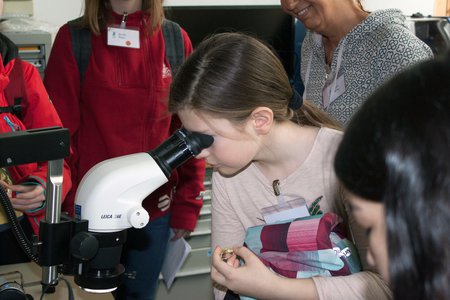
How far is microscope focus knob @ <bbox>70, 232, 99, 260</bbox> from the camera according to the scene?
35.5 inches

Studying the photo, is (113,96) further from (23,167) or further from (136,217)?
(136,217)

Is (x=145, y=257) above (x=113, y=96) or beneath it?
beneath

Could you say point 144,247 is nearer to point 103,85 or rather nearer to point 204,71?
point 103,85

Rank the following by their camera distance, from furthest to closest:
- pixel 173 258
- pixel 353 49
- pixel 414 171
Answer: pixel 173 258 → pixel 353 49 → pixel 414 171

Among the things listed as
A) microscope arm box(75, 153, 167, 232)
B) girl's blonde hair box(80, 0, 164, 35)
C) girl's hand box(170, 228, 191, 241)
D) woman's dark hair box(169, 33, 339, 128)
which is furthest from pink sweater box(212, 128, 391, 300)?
girl's blonde hair box(80, 0, 164, 35)

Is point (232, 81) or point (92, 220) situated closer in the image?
point (92, 220)

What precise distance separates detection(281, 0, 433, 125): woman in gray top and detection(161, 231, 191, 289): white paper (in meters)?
0.65

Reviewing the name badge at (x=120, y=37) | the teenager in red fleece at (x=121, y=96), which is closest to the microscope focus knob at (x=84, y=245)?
the teenager in red fleece at (x=121, y=96)

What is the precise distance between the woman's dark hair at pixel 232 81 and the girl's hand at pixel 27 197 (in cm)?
41

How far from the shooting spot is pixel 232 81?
1.28 m

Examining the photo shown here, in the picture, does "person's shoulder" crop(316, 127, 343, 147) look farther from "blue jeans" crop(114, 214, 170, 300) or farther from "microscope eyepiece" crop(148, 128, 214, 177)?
"blue jeans" crop(114, 214, 170, 300)

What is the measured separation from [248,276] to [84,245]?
43cm

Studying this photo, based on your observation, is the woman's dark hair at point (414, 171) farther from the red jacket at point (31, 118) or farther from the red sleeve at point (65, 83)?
the red sleeve at point (65, 83)

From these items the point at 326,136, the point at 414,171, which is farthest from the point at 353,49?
the point at 414,171
